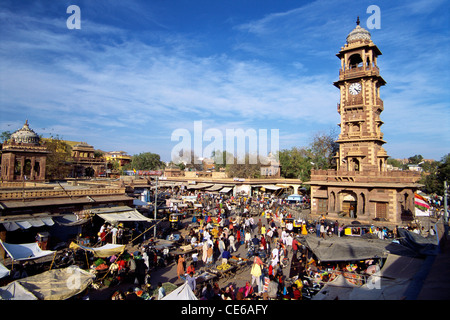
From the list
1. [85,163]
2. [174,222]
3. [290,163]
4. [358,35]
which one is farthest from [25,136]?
[290,163]

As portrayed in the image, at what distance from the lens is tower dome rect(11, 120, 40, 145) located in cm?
3184

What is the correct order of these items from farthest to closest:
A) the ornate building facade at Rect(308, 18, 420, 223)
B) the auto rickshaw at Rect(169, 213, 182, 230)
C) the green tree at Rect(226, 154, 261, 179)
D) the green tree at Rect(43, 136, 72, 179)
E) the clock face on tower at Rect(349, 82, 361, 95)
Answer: the green tree at Rect(226, 154, 261, 179) < the green tree at Rect(43, 136, 72, 179) < the clock face on tower at Rect(349, 82, 361, 95) < the ornate building facade at Rect(308, 18, 420, 223) < the auto rickshaw at Rect(169, 213, 182, 230)

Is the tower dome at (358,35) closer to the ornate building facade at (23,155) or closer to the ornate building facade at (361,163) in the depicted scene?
the ornate building facade at (361,163)

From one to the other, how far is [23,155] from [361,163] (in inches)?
1422

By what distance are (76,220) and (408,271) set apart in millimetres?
17573

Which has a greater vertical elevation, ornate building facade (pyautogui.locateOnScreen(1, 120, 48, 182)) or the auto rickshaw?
ornate building facade (pyautogui.locateOnScreen(1, 120, 48, 182))

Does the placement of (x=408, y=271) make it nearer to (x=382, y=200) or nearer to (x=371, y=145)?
(x=382, y=200)

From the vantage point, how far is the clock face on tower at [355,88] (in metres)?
29.3

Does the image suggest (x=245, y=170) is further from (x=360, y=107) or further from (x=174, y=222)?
(x=174, y=222)

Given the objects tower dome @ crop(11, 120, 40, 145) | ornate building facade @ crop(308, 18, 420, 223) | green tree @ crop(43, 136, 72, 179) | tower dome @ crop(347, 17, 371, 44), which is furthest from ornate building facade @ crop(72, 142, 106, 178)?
tower dome @ crop(347, 17, 371, 44)

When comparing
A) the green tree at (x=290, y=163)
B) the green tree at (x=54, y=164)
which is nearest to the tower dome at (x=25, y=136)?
the green tree at (x=54, y=164)

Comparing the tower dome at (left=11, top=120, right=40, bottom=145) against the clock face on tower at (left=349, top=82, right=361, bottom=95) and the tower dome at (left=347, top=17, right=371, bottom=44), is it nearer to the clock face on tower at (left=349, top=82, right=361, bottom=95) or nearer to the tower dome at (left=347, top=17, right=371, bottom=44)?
the clock face on tower at (left=349, top=82, right=361, bottom=95)
